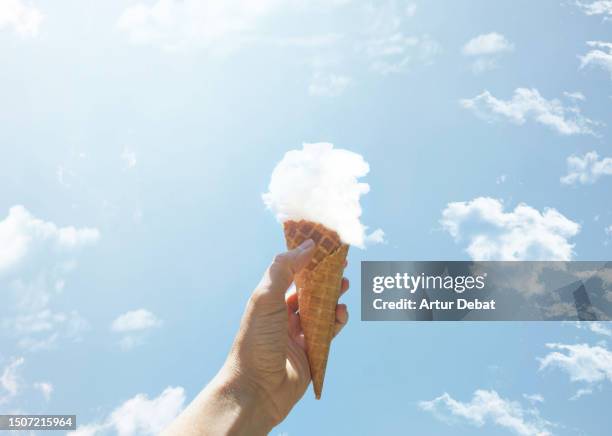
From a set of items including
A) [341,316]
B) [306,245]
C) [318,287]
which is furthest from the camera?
[341,316]

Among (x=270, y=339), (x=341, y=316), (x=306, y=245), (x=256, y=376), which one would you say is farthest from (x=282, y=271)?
(x=341, y=316)

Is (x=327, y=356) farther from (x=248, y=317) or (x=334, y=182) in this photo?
(x=334, y=182)

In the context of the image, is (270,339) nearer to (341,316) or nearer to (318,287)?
(318,287)

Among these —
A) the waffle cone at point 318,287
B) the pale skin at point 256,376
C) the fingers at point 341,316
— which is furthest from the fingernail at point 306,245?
the fingers at point 341,316

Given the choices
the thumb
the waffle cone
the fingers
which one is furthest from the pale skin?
the fingers

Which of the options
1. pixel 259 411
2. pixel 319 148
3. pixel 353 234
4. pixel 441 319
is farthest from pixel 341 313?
pixel 441 319

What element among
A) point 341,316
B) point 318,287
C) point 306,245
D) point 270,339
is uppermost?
point 306,245

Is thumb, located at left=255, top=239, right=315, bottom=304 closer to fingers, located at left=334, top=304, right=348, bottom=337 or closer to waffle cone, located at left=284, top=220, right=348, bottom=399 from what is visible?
waffle cone, located at left=284, top=220, right=348, bottom=399

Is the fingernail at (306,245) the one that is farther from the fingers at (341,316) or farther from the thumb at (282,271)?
the fingers at (341,316)
